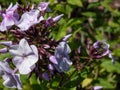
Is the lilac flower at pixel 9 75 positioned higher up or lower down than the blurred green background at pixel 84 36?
higher up

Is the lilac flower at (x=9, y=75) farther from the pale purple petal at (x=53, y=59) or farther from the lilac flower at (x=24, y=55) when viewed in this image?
the pale purple petal at (x=53, y=59)

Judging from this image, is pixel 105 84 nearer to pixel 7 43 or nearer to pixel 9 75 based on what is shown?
pixel 9 75

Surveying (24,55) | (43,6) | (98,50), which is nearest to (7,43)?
(24,55)

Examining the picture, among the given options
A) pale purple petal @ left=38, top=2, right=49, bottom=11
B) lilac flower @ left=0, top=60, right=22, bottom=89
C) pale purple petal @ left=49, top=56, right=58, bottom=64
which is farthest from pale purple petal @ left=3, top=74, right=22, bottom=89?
pale purple petal @ left=38, top=2, right=49, bottom=11

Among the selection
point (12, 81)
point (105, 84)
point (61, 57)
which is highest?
point (61, 57)

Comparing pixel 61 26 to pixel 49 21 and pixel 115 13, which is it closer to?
pixel 49 21

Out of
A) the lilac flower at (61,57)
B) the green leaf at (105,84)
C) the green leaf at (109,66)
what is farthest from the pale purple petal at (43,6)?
the green leaf at (105,84)

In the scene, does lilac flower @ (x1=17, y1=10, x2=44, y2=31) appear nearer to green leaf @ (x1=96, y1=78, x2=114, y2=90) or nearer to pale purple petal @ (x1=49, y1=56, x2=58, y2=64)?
pale purple petal @ (x1=49, y1=56, x2=58, y2=64)
